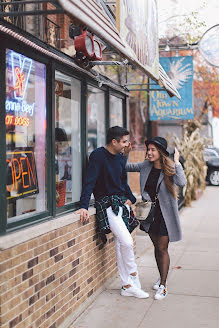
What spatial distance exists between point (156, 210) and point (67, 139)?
1294mm

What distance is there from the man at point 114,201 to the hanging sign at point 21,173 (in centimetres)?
96

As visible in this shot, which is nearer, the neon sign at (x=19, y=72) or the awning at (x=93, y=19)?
the awning at (x=93, y=19)

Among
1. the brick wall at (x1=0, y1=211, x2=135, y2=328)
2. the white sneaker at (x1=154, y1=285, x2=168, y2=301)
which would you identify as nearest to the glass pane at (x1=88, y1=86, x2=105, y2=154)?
the brick wall at (x1=0, y1=211, x2=135, y2=328)

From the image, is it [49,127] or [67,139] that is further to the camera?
[67,139]

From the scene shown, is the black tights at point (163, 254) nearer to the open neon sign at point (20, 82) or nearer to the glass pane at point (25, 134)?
the glass pane at point (25, 134)

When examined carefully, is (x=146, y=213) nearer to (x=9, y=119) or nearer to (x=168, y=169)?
(x=168, y=169)

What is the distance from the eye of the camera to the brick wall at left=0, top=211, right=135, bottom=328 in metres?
3.47

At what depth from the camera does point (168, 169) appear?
207 inches

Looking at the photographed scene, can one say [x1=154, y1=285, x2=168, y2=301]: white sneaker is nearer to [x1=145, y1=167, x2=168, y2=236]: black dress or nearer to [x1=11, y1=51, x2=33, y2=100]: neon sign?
[x1=145, y1=167, x2=168, y2=236]: black dress

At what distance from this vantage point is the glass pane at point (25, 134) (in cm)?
389

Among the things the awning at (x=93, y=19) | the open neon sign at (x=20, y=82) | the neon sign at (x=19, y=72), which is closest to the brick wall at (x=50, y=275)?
the open neon sign at (x=20, y=82)

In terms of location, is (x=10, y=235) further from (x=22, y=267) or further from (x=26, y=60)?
(x=26, y=60)

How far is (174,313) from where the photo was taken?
4852 millimetres

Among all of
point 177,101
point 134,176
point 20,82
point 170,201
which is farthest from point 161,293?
point 134,176
